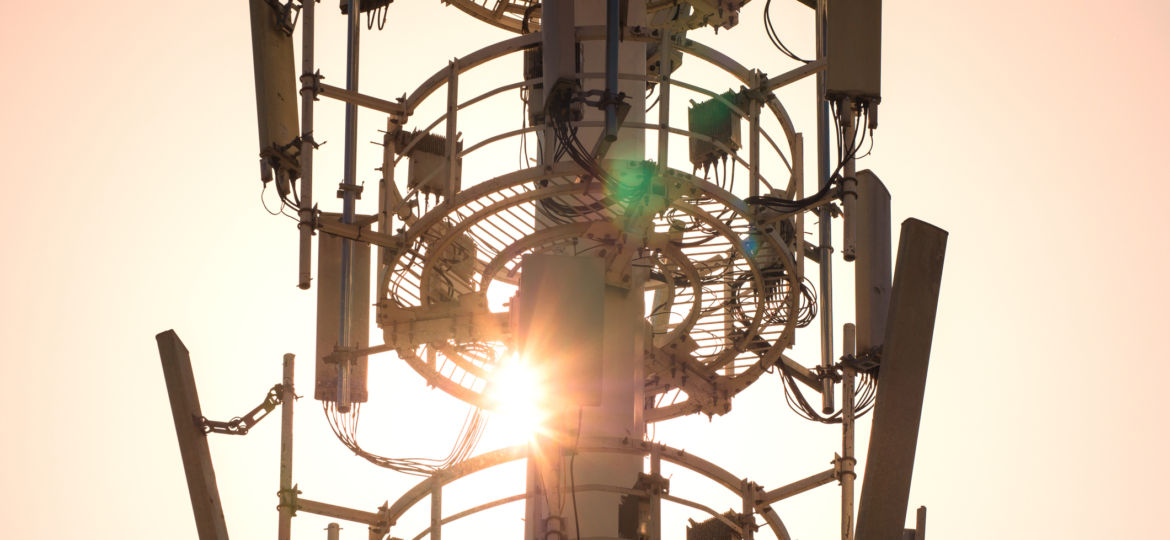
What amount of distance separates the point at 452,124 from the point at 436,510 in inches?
183

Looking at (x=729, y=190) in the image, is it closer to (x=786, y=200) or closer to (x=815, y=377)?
(x=786, y=200)

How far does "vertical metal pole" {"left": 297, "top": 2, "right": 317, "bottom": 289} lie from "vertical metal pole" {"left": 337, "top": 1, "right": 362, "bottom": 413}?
47 centimetres

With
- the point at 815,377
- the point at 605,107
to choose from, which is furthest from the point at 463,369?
the point at 605,107

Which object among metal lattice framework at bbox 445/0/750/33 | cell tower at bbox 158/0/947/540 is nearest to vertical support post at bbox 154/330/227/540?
cell tower at bbox 158/0/947/540

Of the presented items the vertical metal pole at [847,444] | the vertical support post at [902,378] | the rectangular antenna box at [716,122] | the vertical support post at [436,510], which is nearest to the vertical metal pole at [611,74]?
the rectangular antenna box at [716,122]

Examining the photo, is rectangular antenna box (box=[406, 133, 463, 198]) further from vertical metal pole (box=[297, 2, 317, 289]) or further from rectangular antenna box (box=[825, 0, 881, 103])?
rectangular antenna box (box=[825, 0, 881, 103])

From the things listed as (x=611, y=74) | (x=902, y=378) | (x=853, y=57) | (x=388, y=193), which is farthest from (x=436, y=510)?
(x=853, y=57)

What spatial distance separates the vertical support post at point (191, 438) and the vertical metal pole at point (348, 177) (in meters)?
1.78

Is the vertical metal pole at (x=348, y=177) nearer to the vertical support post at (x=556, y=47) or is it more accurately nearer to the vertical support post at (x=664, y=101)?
the vertical support post at (x=556, y=47)

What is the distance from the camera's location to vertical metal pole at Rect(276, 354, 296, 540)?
23922mm

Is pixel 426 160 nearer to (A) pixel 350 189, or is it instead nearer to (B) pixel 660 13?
(A) pixel 350 189

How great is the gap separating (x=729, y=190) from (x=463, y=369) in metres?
5.39

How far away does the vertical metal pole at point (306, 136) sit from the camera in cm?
2306

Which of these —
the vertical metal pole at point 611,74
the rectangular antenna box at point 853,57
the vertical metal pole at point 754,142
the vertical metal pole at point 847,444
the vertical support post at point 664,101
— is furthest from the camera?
the vertical metal pole at point 847,444
